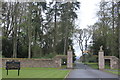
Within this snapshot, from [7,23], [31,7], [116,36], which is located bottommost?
[116,36]

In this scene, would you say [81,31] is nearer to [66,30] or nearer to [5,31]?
[66,30]

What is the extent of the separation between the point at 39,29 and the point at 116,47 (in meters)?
13.1

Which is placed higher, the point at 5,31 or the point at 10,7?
the point at 10,7

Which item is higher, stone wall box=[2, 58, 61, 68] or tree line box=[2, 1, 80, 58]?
tree line box=[2, 1, 80, 58]

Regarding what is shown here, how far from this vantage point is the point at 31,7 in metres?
29.8

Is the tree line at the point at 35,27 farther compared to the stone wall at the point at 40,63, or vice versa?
the tree line at the point at 35,27

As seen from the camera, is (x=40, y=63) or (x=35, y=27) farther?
(x=35, y=27)

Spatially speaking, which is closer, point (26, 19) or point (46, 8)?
point (26, 19)

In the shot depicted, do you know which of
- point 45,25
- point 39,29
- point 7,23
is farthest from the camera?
point 45,25

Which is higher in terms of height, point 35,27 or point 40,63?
point 35,27

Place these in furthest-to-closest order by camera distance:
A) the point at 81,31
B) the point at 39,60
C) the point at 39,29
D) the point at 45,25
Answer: the point at 81,31 → the point at 45,25 → the point at 39,29 → the point at 39,60

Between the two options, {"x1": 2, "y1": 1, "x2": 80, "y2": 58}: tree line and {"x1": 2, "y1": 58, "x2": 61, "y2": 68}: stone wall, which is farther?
{"x1": 2, "y1": 1, "x2": 80, "y2": 58}: tree line

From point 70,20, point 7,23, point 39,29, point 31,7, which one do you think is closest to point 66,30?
point 70,20

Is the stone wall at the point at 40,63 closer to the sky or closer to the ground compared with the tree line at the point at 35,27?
closer to the ground
